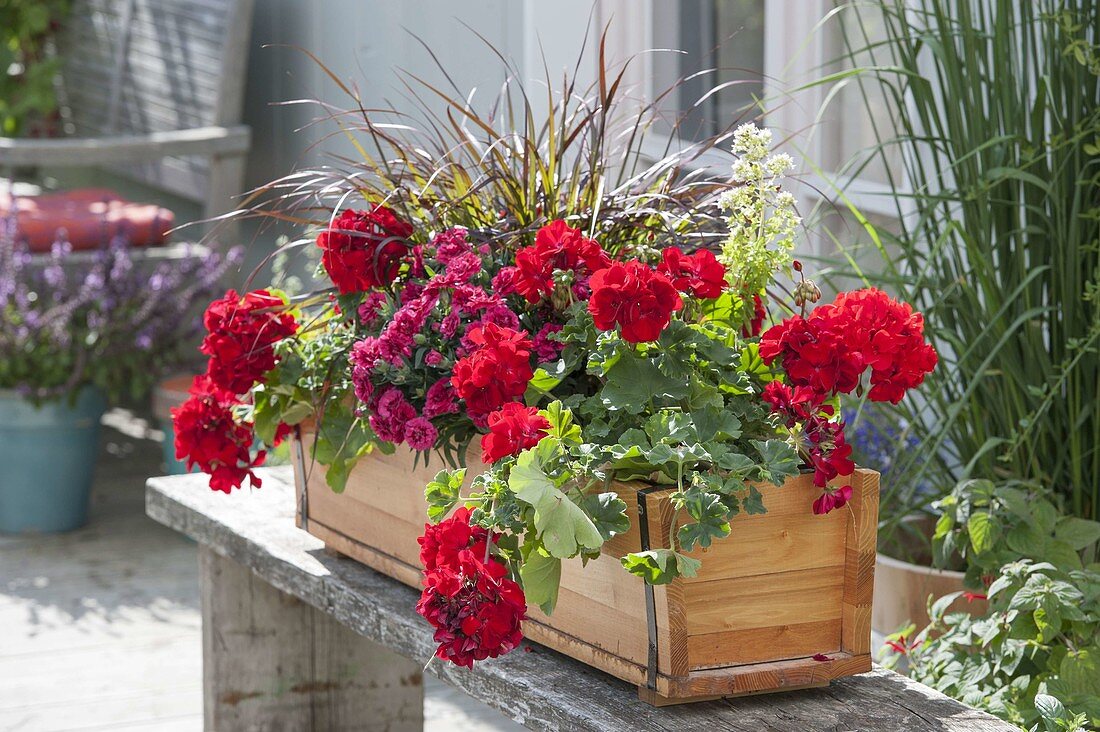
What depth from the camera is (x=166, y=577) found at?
3662 mm

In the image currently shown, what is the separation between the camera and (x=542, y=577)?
1144 mm

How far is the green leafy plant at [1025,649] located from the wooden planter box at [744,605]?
13.5 inches

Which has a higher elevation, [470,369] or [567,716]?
[470,369]

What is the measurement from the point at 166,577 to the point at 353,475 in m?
2.27

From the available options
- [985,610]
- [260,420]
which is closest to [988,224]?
[985,610]

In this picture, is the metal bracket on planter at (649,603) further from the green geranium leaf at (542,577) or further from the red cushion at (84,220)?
the red cushion at (84,220)

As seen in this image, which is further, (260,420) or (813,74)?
(813,74)

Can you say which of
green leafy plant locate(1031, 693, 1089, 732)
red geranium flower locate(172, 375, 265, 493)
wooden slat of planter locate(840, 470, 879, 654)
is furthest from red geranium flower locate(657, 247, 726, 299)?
red geranium flower locate(172, 375, 265, 493)

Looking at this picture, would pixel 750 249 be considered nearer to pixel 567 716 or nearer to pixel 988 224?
pixel 567 716

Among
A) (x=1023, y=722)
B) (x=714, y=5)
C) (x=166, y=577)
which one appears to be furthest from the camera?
(x=166, y=577)

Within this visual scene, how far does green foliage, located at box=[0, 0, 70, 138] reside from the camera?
5062 millimetres

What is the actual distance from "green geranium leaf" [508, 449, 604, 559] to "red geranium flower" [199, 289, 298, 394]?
21.6 inches

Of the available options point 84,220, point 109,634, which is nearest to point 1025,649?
point 109,634

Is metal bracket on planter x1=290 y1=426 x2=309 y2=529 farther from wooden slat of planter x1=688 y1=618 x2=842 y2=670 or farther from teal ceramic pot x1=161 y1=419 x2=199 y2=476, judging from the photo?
teal ceramic pot x1=161 y1=419 x2=199 y2=476
